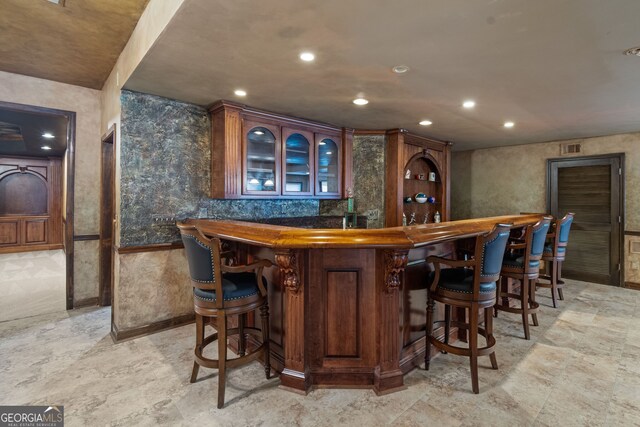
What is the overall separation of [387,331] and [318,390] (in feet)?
2.03

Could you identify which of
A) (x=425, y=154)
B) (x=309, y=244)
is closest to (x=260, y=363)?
(x=309, y=244)

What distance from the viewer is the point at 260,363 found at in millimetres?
2490

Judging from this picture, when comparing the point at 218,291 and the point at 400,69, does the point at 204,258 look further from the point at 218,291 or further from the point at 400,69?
the point at 400,69

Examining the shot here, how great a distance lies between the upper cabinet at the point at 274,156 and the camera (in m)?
3.35

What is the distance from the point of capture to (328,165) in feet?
14.5

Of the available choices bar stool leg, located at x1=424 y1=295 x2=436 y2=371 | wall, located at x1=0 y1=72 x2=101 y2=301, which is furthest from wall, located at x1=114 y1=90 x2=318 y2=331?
bar stool leg, located at x1=424 y1=295 x2=436 y2=371

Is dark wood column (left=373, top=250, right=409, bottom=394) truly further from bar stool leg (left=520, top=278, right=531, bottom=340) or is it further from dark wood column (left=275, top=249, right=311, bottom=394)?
bar stool leg (left=520, top=278, right=531, bottom=340)

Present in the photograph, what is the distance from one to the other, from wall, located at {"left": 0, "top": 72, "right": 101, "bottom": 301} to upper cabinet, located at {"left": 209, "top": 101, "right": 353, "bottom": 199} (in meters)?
1.54

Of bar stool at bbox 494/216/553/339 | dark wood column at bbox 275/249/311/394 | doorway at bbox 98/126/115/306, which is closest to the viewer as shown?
dark wood column at bbox 275/249/311/394

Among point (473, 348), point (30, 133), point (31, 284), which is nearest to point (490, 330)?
point (473, 348)

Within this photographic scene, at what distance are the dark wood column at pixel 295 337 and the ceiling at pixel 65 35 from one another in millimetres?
2212

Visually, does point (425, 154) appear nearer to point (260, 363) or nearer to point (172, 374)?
point (260, 363)

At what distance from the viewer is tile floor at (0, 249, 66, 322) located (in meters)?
3.73

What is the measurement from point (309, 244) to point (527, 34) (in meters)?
1.80
